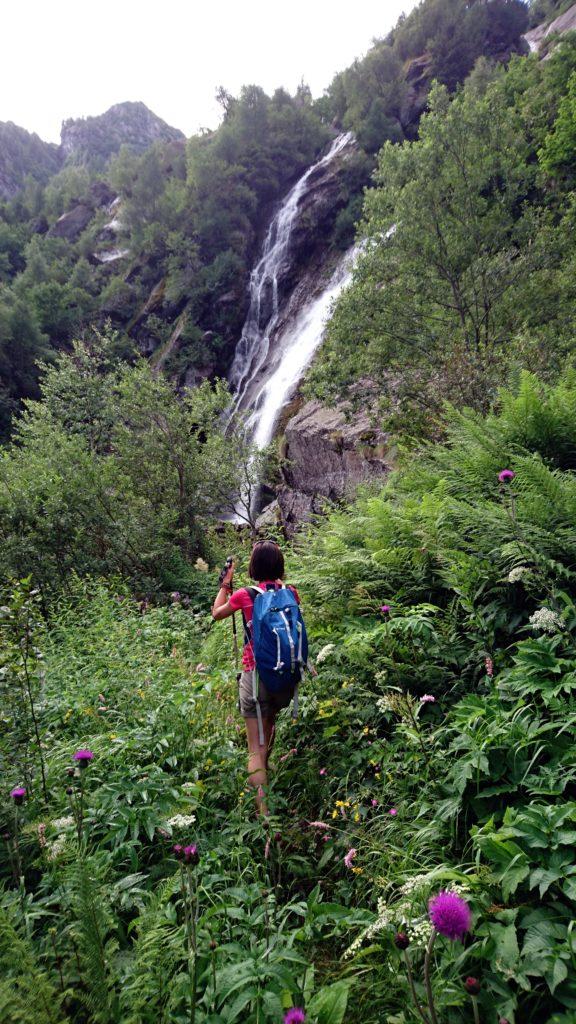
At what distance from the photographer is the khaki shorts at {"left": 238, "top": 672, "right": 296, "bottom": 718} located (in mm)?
3209

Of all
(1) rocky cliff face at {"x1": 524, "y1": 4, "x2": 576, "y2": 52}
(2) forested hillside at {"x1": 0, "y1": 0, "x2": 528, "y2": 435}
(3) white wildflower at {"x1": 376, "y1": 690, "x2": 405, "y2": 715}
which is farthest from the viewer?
(2) forested hillside at {"x1": 0, "y1": 0, "x2": 528, "y2": 435}

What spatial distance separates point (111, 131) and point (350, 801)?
122 meters

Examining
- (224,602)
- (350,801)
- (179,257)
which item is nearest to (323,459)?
(224,602)


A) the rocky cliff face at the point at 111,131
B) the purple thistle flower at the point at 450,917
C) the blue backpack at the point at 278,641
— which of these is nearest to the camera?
the purple thistle flower at the point at 450,917

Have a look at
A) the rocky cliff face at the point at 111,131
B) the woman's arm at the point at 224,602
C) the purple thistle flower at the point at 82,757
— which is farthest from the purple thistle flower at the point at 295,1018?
the rocky cliff face at the point at 111,131

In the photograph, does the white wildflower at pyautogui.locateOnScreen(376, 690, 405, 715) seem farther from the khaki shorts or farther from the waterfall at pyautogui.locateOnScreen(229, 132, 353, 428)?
the waterfall at pyautogui.locateOnScreen(229, 132, 353, 428)

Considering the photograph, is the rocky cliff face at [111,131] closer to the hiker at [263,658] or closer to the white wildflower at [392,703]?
the hiker at [263,658]

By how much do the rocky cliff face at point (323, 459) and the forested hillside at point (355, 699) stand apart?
3.44 feet

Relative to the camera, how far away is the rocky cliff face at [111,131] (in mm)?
89812

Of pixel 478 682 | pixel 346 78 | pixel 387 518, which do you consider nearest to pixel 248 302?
pixel 346 78

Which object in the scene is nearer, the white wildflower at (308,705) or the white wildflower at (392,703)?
the white wildflower at (392,703)

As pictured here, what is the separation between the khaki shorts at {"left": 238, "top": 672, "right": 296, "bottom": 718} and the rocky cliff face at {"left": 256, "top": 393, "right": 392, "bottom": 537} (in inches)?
319

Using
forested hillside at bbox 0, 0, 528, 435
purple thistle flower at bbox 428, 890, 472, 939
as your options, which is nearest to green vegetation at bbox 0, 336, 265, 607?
purple thistle flower at bbox 428, 890, 472, 939

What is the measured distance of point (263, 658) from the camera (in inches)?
122
